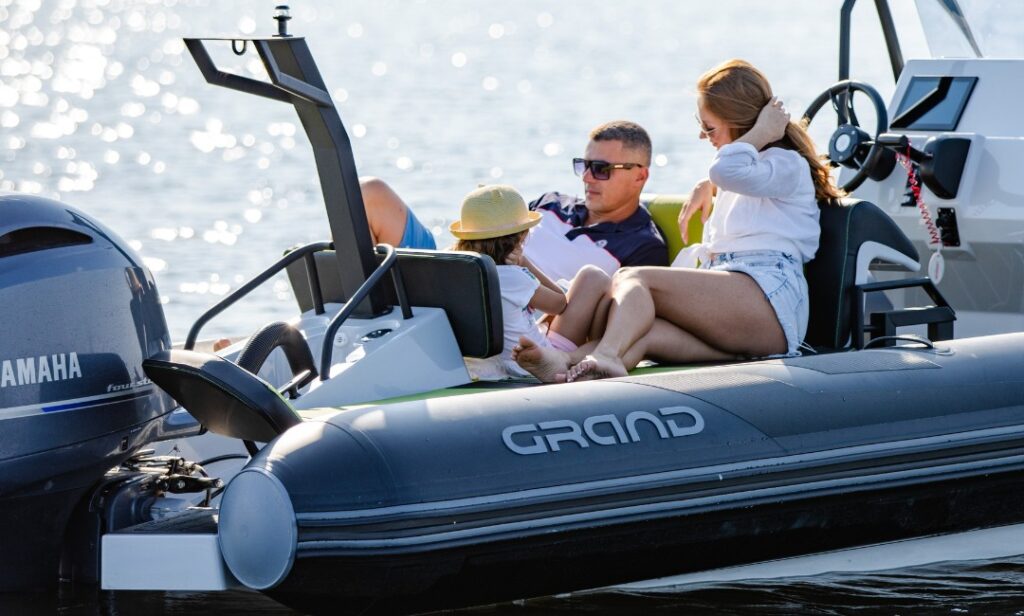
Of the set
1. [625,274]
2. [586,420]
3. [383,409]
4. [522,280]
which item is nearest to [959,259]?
[625,274]

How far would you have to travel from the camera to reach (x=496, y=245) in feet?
13.8

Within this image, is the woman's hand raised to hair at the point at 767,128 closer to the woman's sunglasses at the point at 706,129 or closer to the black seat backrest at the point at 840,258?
the woman's sunglasses at the point at 706,129

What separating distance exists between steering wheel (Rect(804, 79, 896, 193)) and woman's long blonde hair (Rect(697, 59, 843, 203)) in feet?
1.33

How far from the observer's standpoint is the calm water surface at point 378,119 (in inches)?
174

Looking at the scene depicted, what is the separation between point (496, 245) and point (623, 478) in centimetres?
88

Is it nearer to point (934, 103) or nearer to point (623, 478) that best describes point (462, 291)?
point (623, 478)

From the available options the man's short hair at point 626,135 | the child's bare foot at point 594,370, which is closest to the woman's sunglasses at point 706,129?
the man's short hair at point 626,135

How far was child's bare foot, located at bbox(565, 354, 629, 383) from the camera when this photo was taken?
13.5 feet

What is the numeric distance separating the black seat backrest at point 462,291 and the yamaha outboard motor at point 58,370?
0.76 metres

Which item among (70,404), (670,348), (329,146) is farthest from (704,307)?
(70,404)

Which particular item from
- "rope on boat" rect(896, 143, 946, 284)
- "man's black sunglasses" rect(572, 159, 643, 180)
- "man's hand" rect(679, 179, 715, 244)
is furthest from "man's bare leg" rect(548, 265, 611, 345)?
"rope on boat" rect(896, 143, 946, 284)

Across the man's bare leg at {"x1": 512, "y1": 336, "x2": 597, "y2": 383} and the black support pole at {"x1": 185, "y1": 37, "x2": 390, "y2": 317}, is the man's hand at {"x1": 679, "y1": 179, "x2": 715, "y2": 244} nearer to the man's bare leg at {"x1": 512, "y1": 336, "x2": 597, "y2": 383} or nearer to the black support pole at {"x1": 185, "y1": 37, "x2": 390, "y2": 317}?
the man's bare leg at {"x1": 512, "y1": 336, "x2": 597, "y2": 383}

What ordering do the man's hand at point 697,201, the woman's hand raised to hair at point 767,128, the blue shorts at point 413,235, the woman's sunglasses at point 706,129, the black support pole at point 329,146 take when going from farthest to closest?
the blue shorts at point 413,235 < the man's hand at point 697,201 < the woman's sunglasses at point 706,129 < the woman's hand raised to hair at point 767,128 < the black support pole at point 329,146

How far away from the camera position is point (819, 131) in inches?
714
